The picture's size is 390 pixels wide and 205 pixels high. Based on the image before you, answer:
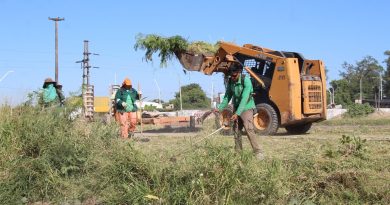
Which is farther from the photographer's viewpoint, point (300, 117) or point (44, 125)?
point (300, 117)

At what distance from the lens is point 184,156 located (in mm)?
6254

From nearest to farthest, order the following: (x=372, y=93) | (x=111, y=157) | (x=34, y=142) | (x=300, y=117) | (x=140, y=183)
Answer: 1. (x=140, y=183)
2. (x=111, y=157)
3. (x=34, y=142)
4. (x=300, y=117)
5. (x=372, y=93)

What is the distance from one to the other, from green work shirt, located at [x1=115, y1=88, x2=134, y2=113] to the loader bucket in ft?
10.4

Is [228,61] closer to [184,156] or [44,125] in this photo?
[44,125]

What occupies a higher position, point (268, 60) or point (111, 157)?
point (268, 60)

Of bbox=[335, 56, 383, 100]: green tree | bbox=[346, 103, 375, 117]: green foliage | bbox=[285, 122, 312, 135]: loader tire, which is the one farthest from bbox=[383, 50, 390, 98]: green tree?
bbox=[285, 122, 312, 135]: loader tire

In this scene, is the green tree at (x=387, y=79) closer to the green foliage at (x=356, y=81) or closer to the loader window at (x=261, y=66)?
the green foliage at (x=356, y=81)

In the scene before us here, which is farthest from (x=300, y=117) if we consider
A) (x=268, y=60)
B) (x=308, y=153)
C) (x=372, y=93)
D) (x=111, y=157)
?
(x=372, y=93)

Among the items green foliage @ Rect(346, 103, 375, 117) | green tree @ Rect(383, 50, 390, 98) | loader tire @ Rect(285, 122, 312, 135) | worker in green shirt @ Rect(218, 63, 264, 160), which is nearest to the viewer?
worker in green shirt @ Rect(218, 63, 264, 160)

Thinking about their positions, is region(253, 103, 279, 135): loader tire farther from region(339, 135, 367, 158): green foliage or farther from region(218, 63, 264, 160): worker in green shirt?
region(339, 135, 367, 158): green foliage

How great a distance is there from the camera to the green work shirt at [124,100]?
13.1 metres

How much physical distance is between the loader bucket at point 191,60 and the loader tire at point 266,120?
2.33m

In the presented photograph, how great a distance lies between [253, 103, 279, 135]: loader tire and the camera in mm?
14078

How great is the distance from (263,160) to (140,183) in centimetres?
149
